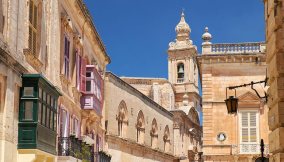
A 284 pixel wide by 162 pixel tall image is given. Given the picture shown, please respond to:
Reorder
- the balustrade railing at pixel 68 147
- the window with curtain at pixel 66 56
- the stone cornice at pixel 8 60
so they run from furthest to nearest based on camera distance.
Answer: the window with curtain at pixel 66 56
the balustrade railing at pixel 68 147
the stone cornice at pixel 8 60

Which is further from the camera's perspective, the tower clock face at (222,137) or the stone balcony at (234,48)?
the stone balcony at (234,48)

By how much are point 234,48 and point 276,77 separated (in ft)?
78.9

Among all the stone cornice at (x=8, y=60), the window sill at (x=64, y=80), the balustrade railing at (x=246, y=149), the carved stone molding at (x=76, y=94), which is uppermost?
the window sill at (x=64, y=80)

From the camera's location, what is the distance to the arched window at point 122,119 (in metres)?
34.1

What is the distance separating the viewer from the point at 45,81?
15.0m

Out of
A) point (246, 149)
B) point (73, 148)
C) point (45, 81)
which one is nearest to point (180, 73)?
point (246, 149)

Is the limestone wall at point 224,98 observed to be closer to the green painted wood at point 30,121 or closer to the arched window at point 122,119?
the arched window at point 122,119

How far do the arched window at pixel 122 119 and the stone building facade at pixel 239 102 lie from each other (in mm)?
4799

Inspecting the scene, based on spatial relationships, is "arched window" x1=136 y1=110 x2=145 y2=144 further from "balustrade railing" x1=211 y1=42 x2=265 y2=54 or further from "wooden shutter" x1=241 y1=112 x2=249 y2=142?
"wooden shutter" x1=241 y1=112 x2=249 y2=142

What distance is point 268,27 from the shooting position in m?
10.0

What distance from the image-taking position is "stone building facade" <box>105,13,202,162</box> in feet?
108

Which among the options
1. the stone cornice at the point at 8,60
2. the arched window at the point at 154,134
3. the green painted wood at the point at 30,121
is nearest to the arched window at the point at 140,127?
the arched window at the point at 154,134

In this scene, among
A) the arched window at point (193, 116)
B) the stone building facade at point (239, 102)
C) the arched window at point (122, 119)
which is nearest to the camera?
the stone building facade at point (239, 102)

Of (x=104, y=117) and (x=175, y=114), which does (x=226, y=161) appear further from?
(x=175, y=114)
